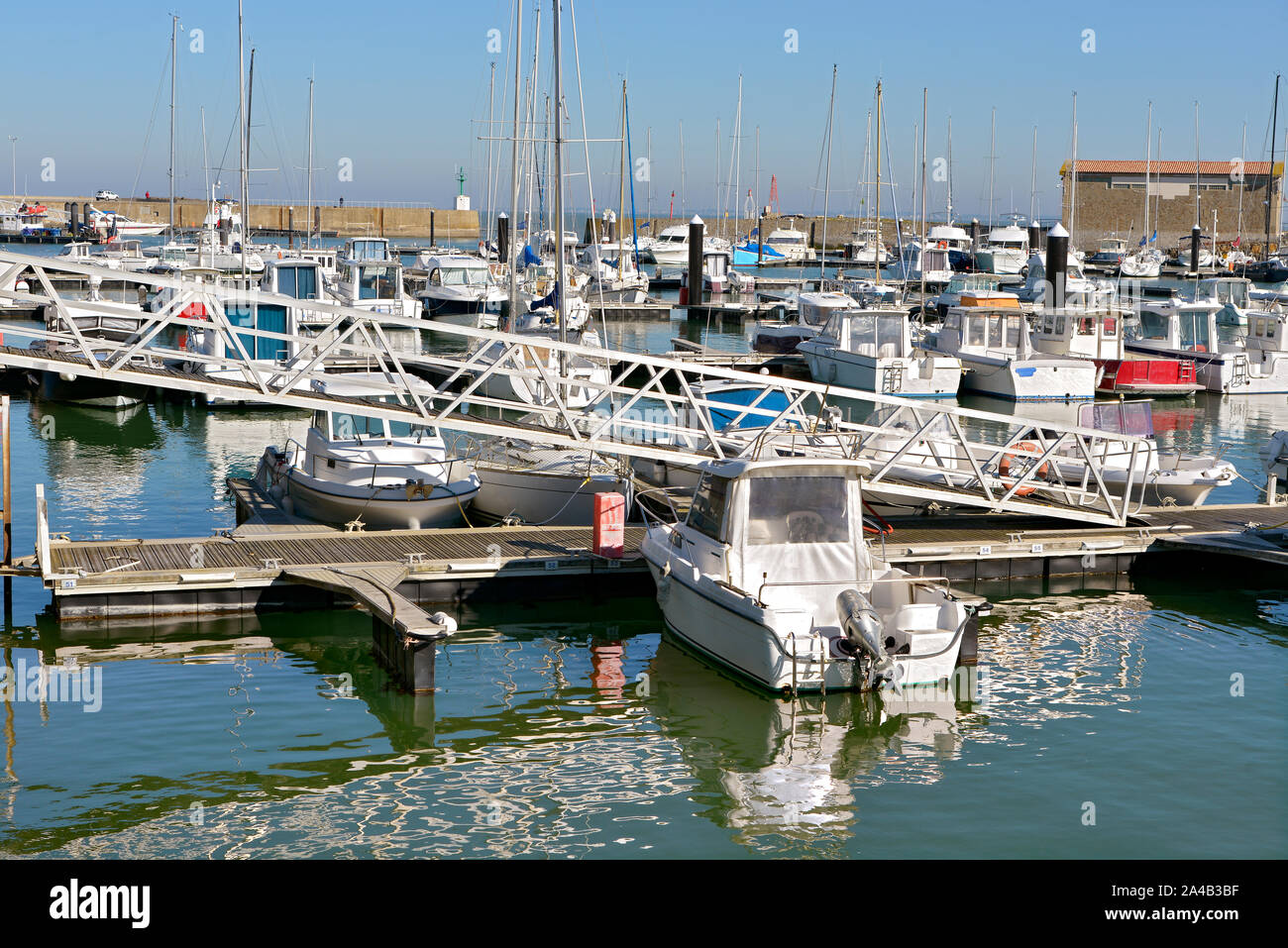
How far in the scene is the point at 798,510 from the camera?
619 inches

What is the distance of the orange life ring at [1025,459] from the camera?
21172 mm

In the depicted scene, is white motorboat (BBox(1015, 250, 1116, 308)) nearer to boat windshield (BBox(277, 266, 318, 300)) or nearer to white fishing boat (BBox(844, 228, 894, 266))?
white fishing boat (BBox(844, 228, 894, 266))

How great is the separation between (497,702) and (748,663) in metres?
2.76

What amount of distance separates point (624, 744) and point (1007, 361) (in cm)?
2888

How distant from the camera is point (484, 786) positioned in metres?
12.6

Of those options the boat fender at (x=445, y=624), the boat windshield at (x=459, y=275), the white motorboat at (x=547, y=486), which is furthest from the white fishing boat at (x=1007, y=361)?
the boat fender at (x=445, y=624)

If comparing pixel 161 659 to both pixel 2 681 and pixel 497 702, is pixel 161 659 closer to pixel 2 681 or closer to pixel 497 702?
pixel 2 681

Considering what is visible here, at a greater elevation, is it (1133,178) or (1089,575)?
(1133,178)

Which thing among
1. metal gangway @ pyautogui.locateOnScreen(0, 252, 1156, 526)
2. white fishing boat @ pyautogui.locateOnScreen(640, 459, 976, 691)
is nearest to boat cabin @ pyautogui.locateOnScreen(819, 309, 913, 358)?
metal gangway @ pyautogui.locateOnScreen(0, 252, 1156, 526)

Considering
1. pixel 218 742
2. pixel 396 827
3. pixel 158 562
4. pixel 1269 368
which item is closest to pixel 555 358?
pixel 158 562

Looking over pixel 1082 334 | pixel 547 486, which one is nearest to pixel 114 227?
pixel 1082 334

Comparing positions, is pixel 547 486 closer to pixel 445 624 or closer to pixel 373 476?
pixel 373 476

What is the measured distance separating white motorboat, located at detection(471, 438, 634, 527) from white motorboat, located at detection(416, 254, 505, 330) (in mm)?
33174

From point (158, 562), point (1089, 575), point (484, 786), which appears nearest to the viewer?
point (484, 786)
